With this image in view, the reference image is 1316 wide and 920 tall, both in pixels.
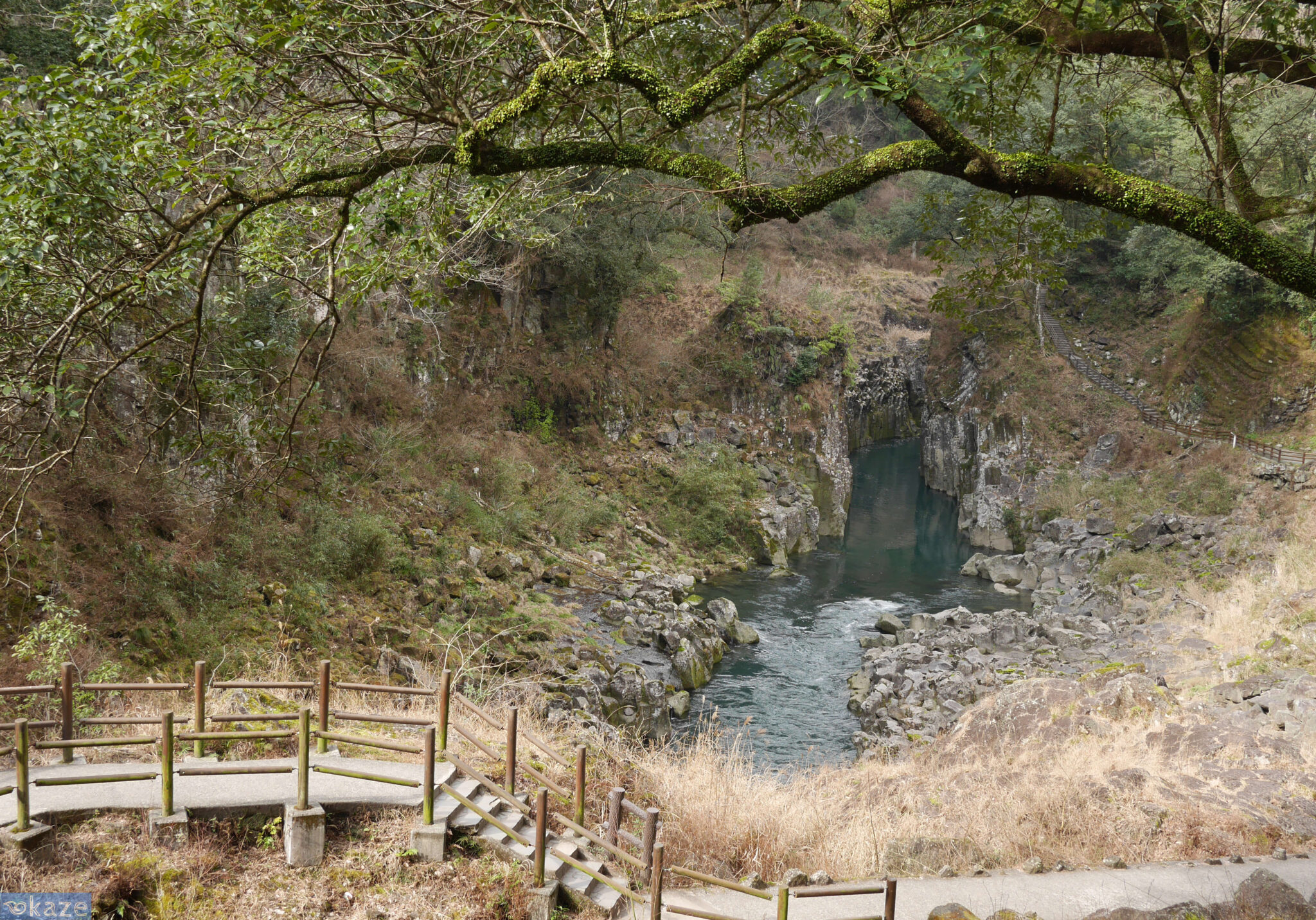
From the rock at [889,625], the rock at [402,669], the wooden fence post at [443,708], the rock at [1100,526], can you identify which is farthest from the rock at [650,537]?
the wooden fence post at [443,708]

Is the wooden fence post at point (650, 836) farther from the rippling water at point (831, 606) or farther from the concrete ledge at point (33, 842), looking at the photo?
the rippling water at point (831, 606)

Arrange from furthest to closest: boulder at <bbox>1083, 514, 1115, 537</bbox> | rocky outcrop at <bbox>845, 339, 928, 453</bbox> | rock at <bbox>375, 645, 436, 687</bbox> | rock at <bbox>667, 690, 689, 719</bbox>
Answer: rocky outcrop at <bbox>845, 339, 928, 453</bbox>
boulder at <bbox>1083, 514, 1115, 537</bbox>
rock at <bbox>667, 690, 689, 719</bbox>
rock at <bbox>375, 645, 436, 687</bbox>

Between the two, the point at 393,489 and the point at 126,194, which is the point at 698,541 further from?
the point at 126,194

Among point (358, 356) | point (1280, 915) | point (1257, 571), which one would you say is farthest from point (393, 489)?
point (1257, 571)

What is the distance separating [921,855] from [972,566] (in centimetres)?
2062

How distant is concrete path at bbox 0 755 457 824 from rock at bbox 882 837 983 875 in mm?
3949

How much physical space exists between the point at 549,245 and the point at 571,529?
26.8ft

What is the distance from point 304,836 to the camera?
6.73 metres

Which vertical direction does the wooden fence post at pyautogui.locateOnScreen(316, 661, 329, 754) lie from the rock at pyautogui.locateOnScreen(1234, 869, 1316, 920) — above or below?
above

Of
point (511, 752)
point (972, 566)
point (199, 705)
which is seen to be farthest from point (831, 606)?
point (199, 705)

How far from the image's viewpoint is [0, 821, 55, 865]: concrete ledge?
19.6 feet

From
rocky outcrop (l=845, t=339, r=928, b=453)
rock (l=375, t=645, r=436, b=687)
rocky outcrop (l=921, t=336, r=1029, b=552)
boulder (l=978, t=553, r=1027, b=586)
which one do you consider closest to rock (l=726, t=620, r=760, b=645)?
rock (l=375, t=645, r=436, b=687)

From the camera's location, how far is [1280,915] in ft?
20.5

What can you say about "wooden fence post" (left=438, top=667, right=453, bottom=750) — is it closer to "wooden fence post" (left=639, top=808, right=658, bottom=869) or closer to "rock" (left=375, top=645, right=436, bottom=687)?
"wooden fence post" (left=639, top=808, right=658, bottom=869)
